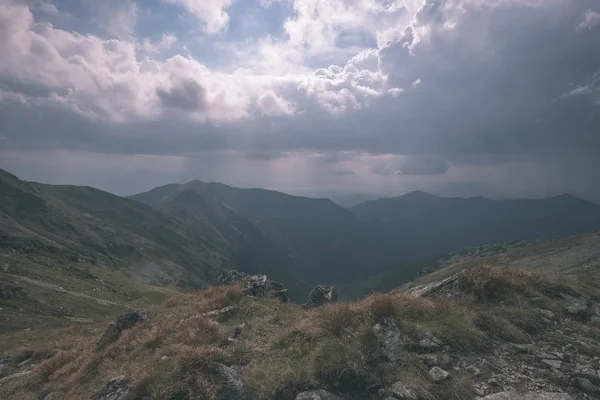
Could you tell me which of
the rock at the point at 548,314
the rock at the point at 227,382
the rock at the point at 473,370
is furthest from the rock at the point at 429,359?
the rock at the point at 548,314

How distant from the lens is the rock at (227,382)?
31.0 feet

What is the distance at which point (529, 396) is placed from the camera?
9.05 metres

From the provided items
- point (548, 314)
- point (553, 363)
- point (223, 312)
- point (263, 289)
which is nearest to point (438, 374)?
point (553, 363)

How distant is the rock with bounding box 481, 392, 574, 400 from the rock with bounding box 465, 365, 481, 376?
32.7 inches

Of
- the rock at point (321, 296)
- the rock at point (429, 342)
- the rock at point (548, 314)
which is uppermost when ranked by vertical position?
the rock at point (548, 314)

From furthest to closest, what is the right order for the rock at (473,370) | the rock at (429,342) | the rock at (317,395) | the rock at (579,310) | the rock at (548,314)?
the rock at (579,310)
the rock at (548,314)
the rock at (429,342)
the rock at (473,370)
the rock at (317,395)

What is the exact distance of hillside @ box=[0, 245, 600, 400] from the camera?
955 centimetres

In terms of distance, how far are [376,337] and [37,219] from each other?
240 metres

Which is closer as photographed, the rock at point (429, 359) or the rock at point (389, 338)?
the rock at point (429, 359)

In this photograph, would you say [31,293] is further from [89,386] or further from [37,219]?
[37,219]

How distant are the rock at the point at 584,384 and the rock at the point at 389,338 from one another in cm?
456

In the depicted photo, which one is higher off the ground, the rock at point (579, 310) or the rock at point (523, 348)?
the rock at point (579, 310)

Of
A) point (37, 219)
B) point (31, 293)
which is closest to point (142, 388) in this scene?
point (31, 293)

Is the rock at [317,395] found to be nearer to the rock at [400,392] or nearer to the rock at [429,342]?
the rock at [400,392]
